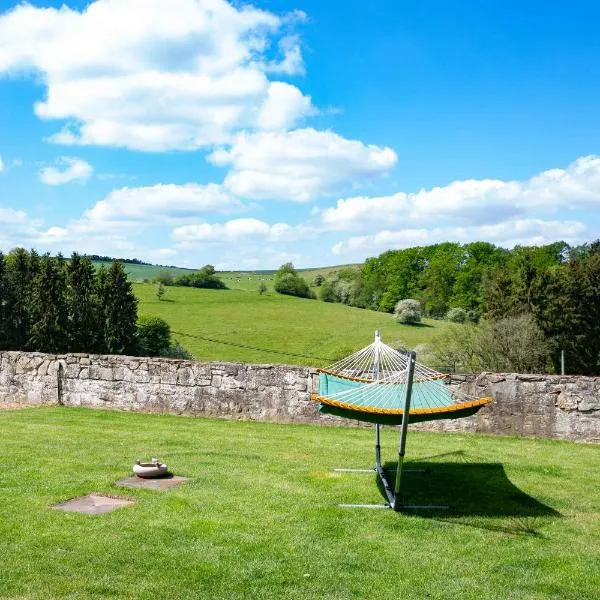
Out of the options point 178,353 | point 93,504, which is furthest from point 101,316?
point 93,504

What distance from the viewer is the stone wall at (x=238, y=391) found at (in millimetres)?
10453

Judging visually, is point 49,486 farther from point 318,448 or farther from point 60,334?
point 60,334

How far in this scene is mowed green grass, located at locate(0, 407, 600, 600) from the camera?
465 centimetres

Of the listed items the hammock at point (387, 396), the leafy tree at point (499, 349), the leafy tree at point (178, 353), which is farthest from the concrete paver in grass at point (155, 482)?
the leafy tree at point (178, 353)

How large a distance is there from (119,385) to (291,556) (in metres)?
8.88

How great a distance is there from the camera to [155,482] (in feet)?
23.7

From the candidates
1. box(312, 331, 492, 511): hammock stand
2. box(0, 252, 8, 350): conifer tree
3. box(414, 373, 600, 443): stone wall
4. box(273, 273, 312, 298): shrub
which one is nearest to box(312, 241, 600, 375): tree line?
box(414, 373, 600, 443): stone wall

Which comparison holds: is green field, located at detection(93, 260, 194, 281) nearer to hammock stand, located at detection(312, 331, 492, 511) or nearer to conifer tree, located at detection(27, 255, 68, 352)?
conifer tree, located at detection(27, 255, 68, 352)

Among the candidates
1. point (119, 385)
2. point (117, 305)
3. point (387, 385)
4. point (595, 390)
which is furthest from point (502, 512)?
point (117, 305)

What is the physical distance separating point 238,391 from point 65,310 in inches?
1428

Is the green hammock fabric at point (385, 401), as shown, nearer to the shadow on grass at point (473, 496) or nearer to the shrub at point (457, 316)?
the shadow on grass at point (473, 496)

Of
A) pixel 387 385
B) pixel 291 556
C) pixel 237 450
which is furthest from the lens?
pixel 237 450

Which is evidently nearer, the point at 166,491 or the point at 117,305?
the point at 166,491

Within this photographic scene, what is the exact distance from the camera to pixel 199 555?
516 centimetres
